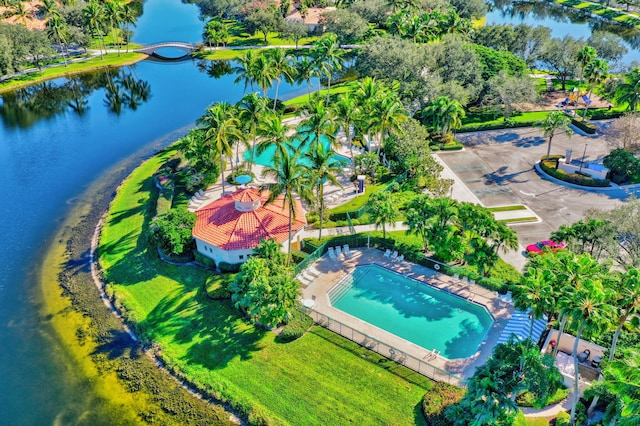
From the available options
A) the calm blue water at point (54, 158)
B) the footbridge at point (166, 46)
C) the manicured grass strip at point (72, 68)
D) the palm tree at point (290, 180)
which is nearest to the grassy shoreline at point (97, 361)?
the calm blue water at point (54, 158)

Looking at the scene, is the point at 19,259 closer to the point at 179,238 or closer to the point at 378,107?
the point at 179,238

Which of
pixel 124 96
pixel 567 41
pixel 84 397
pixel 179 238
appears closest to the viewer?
pixel 84 397

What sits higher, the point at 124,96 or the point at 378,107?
the point at 378,107

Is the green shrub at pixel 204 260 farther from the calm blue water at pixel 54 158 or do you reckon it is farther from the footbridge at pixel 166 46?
the footbridge at pixel 166 46

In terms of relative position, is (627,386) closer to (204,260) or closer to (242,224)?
(242,224)

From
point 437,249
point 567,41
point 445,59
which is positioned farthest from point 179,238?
point 567,41

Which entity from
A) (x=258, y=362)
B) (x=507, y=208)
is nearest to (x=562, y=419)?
(x=258, y=362)
